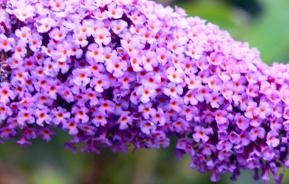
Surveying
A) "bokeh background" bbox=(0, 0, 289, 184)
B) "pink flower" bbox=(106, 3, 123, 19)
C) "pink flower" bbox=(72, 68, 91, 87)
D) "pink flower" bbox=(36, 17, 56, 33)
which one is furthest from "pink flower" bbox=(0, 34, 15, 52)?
"bokeh background" bbox=(0, 0, 289, 184)

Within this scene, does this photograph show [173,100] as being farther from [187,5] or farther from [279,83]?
[187,5]

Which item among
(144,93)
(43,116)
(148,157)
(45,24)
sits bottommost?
(43,116)

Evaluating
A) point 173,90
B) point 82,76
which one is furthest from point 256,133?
point 82,76

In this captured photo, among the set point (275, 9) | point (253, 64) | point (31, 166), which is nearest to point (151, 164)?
point (31, 166)

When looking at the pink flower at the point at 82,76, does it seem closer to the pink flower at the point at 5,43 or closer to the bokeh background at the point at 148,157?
the pink flower at the point at 5,43

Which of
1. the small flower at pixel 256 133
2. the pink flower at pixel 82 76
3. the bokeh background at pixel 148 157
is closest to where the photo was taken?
the pink flower at pixel 82 76

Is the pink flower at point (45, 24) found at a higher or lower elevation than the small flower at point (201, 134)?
higher

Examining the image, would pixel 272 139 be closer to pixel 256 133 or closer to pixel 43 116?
pixel 256 133

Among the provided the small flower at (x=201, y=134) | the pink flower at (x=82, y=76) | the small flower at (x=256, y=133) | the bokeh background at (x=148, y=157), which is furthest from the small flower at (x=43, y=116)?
the bokeh background at (x=148, y=157)

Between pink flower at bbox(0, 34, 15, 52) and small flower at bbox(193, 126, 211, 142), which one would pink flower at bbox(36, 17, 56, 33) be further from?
small flower at bbox(193, 126, 211, 142)

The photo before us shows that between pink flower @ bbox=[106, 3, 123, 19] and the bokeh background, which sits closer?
pink flower @ bbox=[106, 3, 123, 19]
